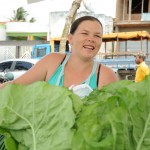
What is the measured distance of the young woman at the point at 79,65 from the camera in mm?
1968

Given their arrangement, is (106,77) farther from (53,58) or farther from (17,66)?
(17,66)

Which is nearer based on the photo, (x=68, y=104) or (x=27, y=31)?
(x=68, y=104)

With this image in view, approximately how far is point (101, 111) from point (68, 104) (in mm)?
81

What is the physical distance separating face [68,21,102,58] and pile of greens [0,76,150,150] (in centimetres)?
97

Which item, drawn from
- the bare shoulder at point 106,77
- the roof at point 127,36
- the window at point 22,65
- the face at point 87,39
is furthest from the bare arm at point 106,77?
the roof at point 127,36

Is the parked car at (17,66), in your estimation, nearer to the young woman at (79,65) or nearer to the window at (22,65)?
the window at (22,65)

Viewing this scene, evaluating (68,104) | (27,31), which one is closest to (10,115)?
(68,104)

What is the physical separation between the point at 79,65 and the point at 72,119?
1.19 meters

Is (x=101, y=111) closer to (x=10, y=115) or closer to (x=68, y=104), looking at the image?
(x=68, y=104)

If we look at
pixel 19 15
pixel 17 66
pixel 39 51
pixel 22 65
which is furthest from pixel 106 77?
pixel 19 15

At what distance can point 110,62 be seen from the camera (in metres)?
15.3

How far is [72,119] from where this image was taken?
2.85ft

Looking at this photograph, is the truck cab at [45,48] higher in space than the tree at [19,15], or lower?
lower

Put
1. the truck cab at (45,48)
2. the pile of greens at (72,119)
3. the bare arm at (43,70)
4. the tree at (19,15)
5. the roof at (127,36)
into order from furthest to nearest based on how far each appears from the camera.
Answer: the tree at (19,15), the roof at (127,36), the truck cab at (45,48), the bare arm at (43,70), the pile of greens at (72,119)
